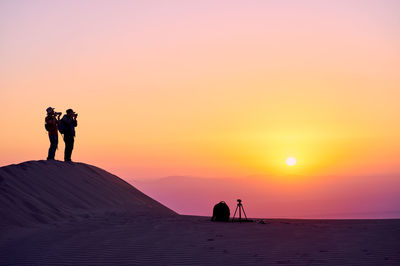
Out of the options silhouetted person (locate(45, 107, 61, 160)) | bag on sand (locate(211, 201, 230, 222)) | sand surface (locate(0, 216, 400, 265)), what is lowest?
sand surface (locate(0, 216, 400, 265))

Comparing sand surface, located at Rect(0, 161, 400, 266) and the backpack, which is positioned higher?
the backpack

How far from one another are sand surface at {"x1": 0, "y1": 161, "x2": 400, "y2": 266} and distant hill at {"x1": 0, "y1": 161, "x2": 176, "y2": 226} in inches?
1.5

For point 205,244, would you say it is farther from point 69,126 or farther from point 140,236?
point 69,126

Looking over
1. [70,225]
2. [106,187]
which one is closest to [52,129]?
[106,187]

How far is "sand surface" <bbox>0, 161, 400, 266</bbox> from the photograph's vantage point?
10562 millimetres

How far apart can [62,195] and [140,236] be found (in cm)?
613

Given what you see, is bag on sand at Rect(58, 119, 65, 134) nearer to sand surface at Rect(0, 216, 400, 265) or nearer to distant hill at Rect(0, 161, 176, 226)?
distant hill at Rect(0, 161, 176, 226)

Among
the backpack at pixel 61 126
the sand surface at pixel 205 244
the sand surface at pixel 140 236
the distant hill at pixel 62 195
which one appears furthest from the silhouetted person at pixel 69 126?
the sand surface at pixel 205 244

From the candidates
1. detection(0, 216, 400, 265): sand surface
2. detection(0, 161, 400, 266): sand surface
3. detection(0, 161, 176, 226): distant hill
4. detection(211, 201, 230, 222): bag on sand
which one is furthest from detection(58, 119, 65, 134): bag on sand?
detection(211, 201, 230, 222): bag on sand

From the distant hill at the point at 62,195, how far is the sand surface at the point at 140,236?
38mm

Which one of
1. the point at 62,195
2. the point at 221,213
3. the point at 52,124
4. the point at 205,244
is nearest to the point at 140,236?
the point at 205,244

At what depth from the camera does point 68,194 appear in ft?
60.1

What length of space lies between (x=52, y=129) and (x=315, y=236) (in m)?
10.8

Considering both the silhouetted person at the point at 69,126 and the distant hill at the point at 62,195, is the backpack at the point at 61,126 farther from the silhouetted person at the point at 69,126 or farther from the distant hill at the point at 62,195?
the distant hill at the point at 62,195
